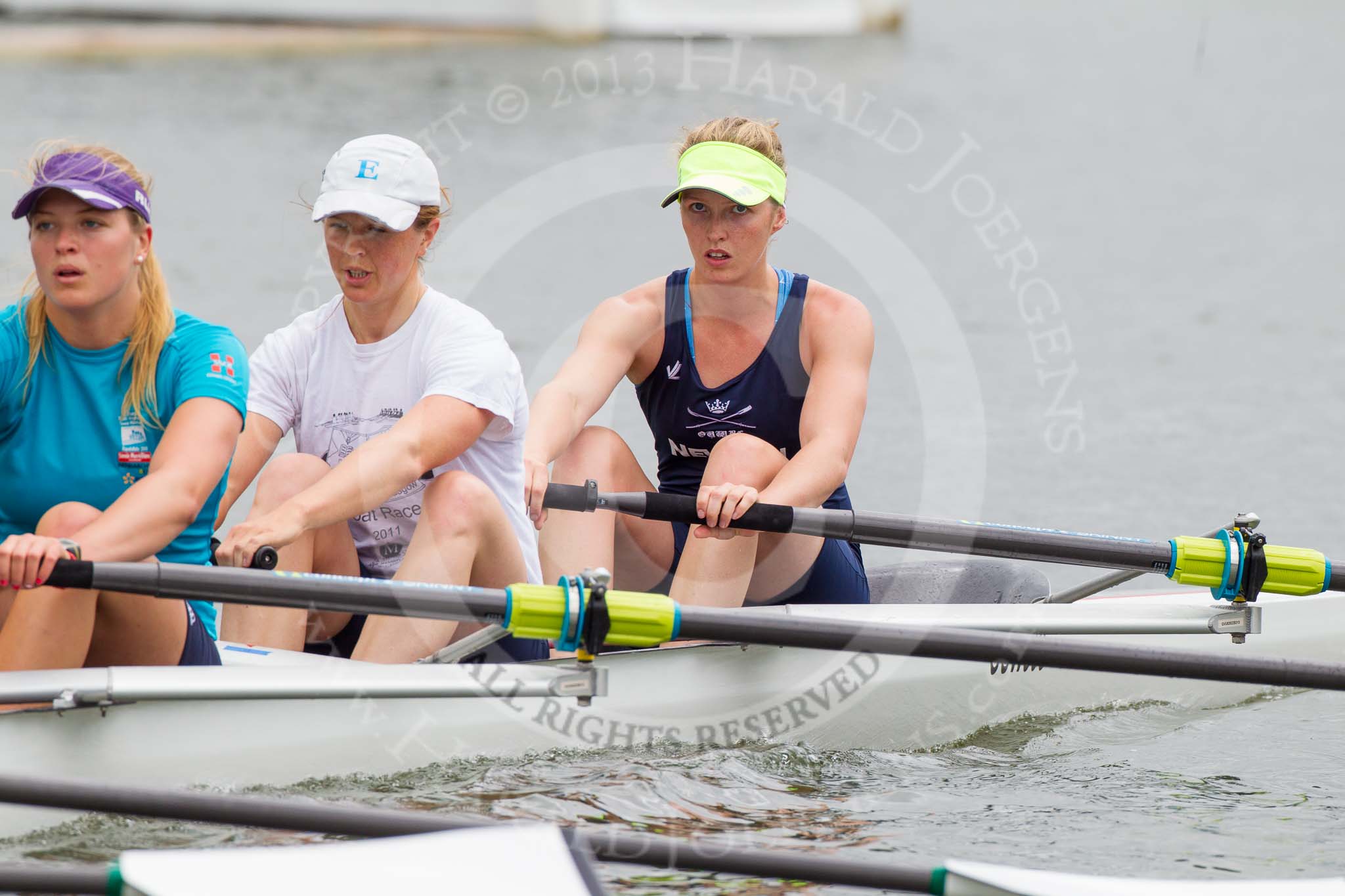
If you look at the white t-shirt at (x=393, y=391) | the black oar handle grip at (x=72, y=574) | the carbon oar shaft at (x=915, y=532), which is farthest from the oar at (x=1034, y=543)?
the black oar handle grip at (x=72, y=574)

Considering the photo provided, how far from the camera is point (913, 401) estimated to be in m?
9.33

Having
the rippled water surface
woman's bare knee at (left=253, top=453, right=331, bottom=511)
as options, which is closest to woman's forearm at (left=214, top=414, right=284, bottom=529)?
woman's bare knee at (left=253, top=453, right=331, bottom=511)

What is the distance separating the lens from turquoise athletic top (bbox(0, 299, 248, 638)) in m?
2.82

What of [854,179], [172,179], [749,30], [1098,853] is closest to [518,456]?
[1098,853]

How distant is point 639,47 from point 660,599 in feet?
68.1

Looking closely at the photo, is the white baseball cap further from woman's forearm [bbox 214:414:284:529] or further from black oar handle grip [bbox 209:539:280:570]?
black oar handle grip [bbox 209:539:280:570]

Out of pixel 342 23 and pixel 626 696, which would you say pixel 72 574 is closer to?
pixel 626 696

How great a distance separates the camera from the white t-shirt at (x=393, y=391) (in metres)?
3.31

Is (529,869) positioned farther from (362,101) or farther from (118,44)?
(118,44)

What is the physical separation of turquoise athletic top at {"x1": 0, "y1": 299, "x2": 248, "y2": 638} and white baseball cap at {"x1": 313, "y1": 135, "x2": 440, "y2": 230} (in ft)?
1.54

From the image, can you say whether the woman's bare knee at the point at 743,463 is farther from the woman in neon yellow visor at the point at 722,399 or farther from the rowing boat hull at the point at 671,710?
the rowing boat hull at the point at 671,710

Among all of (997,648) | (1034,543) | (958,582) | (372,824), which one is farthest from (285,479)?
(958,582)

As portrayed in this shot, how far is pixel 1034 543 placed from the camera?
3.53m

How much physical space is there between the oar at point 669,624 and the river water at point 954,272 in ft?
1.75
